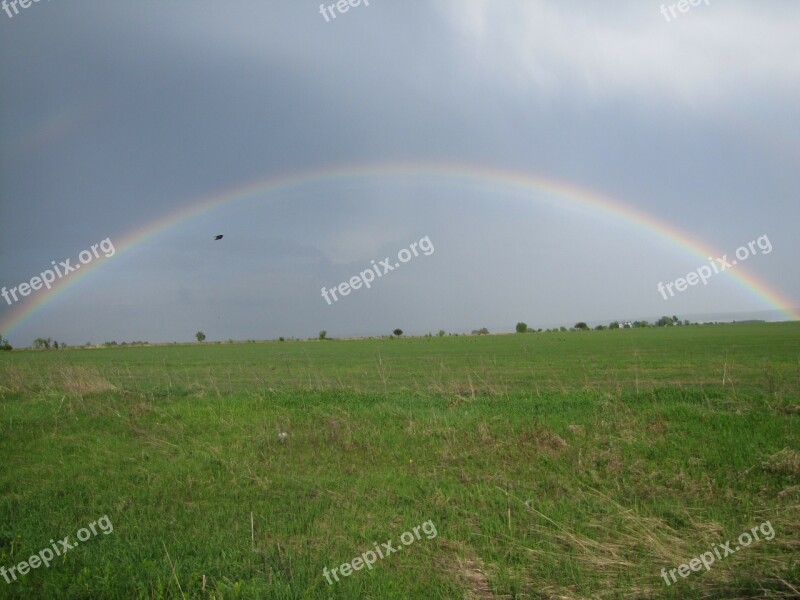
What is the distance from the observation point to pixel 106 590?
462 centimetres

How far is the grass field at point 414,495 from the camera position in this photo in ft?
15.3

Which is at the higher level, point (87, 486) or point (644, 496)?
point (87, 486)

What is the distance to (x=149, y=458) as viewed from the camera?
29.0 ft

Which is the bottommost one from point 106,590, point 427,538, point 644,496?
point 644,496

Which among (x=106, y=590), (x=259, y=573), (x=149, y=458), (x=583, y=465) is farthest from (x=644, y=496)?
(x=149, y=458)

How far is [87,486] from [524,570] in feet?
20.7

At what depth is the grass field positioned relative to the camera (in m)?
4.67

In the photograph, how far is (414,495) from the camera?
22.3 ft

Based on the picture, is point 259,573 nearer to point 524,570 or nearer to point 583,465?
point 524,570

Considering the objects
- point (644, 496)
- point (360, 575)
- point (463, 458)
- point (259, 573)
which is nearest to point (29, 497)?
point (259, 573)

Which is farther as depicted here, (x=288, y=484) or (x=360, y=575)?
(x=288, y=484)

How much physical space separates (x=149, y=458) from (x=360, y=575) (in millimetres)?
5580

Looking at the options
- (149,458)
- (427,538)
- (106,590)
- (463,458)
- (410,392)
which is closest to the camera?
(106,590)

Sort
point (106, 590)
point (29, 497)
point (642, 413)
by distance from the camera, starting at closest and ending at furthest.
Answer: point (106, 590), point (29, 497), point (642, 413)
